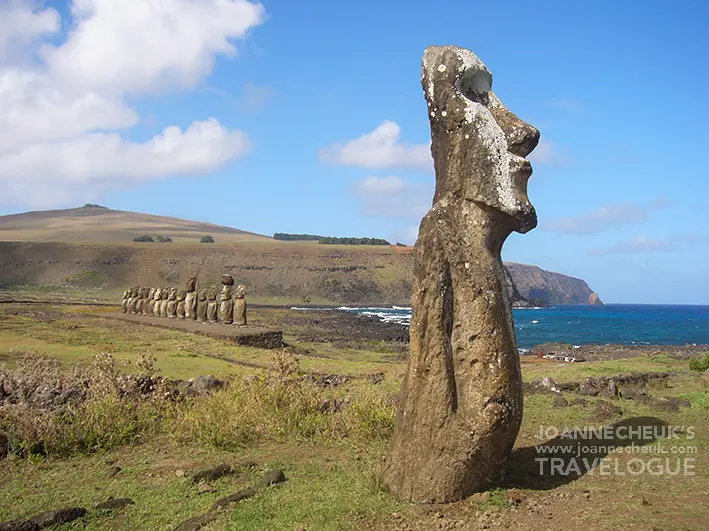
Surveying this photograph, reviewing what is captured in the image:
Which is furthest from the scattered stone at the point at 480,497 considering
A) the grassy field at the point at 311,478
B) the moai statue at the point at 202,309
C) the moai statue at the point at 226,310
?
the moai statue at the point at 202,309

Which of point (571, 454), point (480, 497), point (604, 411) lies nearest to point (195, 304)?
point (604, 411)

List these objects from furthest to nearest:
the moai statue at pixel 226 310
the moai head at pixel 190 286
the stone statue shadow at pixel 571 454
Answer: the moai head at pixel 190 286 → the moai statue at pixel 226 310 → the stone statue shadow at pixel 571 454

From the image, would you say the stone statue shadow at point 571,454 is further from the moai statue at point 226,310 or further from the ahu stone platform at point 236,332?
the moai statue at point 226,310

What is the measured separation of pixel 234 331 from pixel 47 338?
252 inches

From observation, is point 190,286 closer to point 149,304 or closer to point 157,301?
point 157,301

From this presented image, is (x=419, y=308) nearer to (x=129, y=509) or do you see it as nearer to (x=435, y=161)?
(x=435, y=161)

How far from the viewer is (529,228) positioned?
6.64 m

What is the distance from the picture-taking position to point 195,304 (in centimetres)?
3138

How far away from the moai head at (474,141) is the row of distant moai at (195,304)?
22.6 m

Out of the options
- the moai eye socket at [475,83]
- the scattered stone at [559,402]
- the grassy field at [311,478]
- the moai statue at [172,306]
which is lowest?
the grassy field at [311,478]

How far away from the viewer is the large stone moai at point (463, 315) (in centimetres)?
615

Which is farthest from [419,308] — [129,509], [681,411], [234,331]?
[234,331]

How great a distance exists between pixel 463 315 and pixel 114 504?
3.84 m

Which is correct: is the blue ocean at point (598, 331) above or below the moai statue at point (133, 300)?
below
